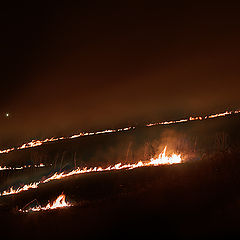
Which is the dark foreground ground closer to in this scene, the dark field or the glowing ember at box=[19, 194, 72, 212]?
the dark field

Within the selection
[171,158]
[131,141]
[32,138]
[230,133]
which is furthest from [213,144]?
[32,138]

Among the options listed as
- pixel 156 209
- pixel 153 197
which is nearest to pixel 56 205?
pixel 153 197

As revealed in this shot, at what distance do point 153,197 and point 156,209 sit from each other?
0.42m

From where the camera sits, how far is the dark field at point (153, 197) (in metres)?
5.00

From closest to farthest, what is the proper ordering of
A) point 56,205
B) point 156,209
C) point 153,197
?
point 156,209, point 153,197, point 56,205

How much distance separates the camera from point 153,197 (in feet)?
19.4

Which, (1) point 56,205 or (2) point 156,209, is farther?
(1) point 56,205

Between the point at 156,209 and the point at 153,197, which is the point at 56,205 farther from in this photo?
the point at 156,209

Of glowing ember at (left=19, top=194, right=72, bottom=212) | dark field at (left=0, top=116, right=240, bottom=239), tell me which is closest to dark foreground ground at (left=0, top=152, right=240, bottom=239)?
dark field at (left=0, top=116, right=240, bottom=239)

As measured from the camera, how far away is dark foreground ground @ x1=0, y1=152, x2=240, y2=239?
4.89 metres

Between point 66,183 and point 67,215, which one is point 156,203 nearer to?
point 67,215

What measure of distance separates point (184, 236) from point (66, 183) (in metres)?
4.72

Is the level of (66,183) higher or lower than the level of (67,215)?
higher

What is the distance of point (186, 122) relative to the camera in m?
11.7
